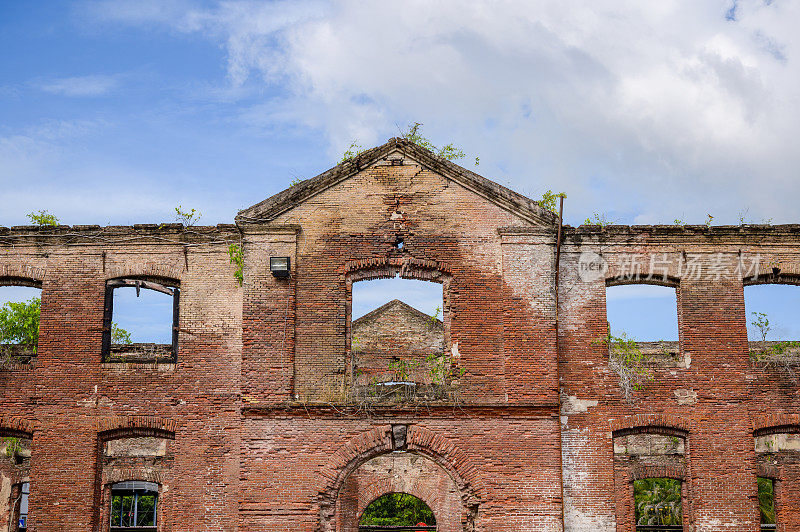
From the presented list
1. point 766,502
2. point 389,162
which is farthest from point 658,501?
point 389,162

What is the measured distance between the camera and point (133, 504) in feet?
90.7

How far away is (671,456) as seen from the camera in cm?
1884

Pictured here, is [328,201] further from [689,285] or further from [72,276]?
[689,285]

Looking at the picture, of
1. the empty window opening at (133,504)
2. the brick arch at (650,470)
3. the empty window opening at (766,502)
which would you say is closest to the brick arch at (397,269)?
the brick arch at (650,470)

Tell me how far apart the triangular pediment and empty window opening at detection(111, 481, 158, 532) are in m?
13.3

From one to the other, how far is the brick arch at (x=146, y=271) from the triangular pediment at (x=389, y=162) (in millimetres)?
1567

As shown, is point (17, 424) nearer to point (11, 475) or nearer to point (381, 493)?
point (11, 475)

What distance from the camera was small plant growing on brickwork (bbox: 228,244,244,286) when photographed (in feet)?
47.6

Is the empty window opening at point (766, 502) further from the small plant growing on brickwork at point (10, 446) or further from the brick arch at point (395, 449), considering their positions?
the small plant growing on brickwork at point (10, 446)

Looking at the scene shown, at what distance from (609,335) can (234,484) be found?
7.09 meters

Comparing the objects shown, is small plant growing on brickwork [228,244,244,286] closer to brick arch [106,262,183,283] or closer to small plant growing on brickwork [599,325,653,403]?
brick arch [106,262,183,283]

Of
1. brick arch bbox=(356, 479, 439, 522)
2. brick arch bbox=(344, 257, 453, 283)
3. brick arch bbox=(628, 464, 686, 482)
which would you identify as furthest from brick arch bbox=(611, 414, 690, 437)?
brick arch bbox=(356, 479, 439, 522)

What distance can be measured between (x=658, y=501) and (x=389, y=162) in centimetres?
1635

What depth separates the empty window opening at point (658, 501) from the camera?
25.0 metres
